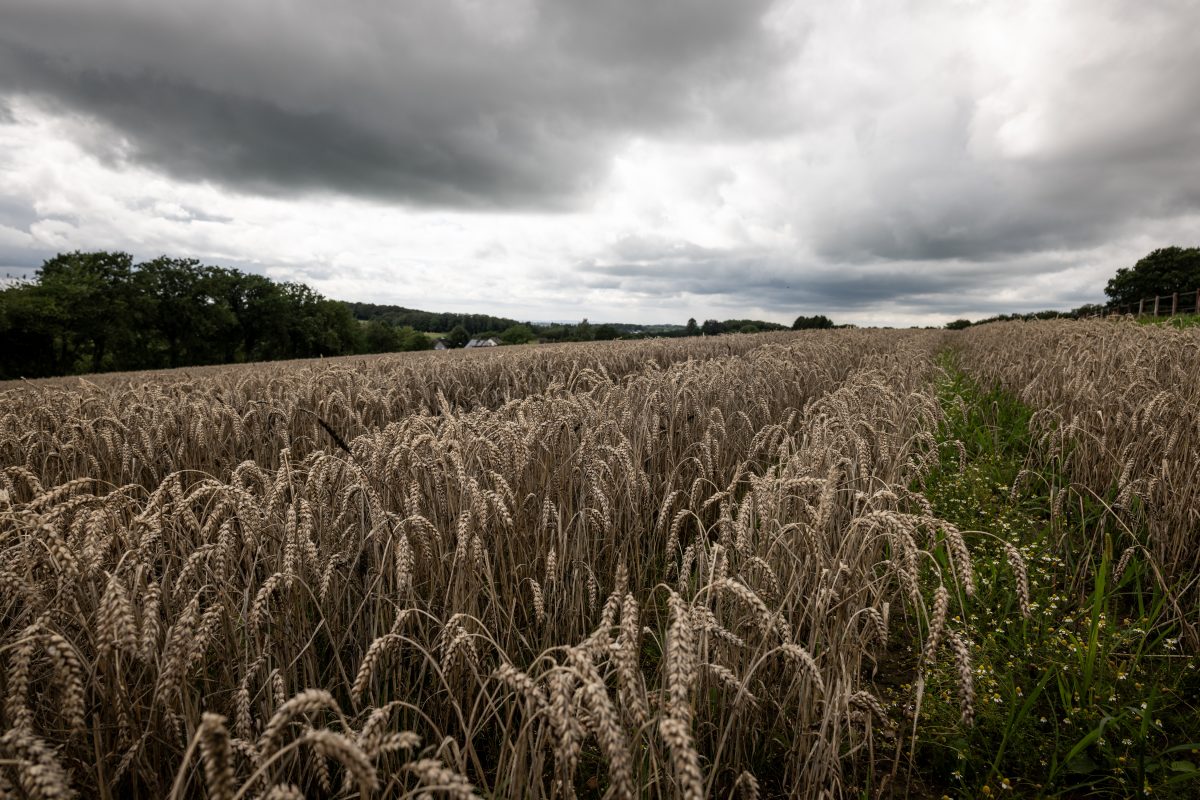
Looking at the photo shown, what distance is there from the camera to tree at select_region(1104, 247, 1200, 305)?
73.4 meters

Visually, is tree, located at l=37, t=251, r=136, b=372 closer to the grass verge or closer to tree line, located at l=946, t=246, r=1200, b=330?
the grass verge

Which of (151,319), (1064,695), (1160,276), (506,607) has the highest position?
(1160,276)

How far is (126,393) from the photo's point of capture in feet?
21.4

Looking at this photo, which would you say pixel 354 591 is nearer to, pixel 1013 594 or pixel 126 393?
pixel 1013 594

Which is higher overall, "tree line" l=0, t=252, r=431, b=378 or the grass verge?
"tree line" l=0, t=252, r=431, b=378

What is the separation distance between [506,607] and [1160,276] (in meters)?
111

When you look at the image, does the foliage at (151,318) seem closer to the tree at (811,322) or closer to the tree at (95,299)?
the tree at (95,299)

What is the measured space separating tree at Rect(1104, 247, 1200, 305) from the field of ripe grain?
A: 9939 centimetres

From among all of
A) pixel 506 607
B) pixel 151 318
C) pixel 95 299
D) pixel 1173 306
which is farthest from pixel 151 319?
pixel 1173 306

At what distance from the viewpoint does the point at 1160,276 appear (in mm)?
76562

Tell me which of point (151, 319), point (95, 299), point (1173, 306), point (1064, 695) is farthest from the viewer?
point (151, 319)

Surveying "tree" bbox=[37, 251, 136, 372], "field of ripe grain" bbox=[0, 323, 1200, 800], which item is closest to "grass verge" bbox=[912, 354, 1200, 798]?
"field of ripe grain" bbox=[0, 323, 1200, 800]

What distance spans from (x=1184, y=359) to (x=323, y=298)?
88.8m

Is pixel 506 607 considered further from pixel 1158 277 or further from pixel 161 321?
pixel 1158 277
